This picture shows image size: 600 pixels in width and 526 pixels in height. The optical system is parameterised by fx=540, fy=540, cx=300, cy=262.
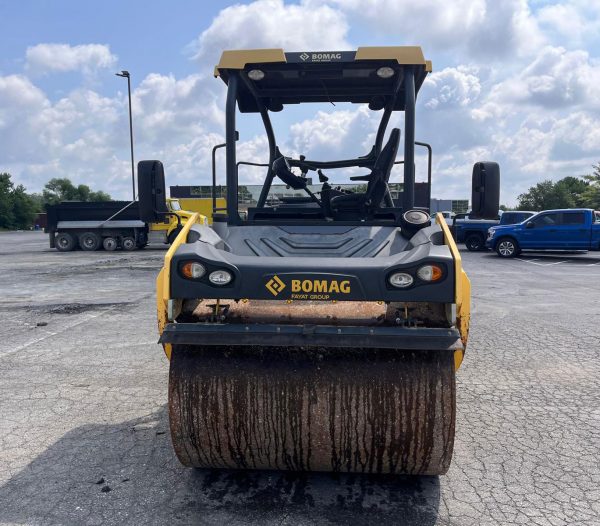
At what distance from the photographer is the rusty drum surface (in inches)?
108

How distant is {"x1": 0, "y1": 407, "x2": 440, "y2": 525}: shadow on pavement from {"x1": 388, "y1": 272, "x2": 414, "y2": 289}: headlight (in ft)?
3.86

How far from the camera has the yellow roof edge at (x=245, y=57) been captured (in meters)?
3.69

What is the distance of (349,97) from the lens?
4398 millimetres

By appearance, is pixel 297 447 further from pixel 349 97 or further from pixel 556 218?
pixel 556 218

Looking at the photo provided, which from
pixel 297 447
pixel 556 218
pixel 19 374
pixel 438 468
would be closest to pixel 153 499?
pixel 297 447

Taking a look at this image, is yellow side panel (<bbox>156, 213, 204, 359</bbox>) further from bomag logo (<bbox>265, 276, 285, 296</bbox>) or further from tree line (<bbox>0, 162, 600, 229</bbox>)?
tree line (<bbox>0, 162, 600, 229</bbox>)

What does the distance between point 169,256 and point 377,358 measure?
3.99 feet

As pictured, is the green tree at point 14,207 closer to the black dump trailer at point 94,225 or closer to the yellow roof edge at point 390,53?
the black dump trailer at point 94,225

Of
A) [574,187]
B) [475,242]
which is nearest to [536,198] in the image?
[574,187]

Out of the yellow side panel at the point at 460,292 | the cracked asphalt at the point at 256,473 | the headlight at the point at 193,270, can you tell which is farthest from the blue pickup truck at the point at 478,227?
the headlight at the point at 193,270

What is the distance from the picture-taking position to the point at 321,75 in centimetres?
403

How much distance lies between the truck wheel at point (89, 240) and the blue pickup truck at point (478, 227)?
1471 cm

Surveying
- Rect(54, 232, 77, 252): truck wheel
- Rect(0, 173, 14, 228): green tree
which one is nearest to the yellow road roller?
Rect(54, 232, 77, 252): truck wheel

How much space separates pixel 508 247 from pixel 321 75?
16.1 m
